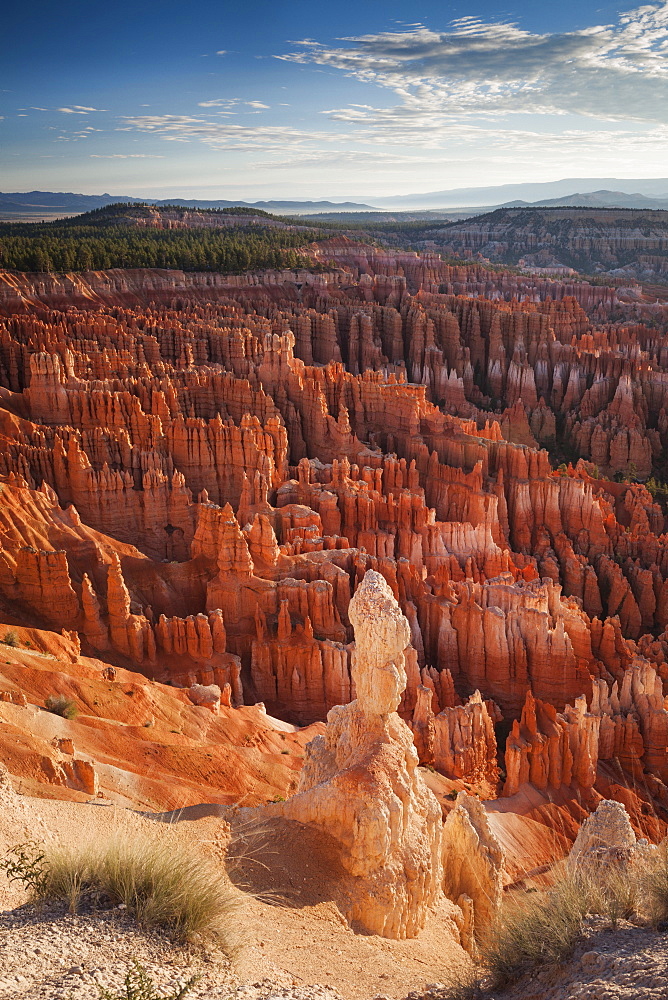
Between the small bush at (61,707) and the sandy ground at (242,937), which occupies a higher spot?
the sandy ground at (242,937)

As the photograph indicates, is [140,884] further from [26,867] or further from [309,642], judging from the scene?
[309,642]

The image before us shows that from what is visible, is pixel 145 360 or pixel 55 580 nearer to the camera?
pixel 55 580

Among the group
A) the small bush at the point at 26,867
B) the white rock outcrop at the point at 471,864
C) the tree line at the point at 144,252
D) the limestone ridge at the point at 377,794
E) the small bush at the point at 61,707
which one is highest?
the tree line at the point at 144,252

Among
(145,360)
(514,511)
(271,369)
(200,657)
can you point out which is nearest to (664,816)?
(200,657)

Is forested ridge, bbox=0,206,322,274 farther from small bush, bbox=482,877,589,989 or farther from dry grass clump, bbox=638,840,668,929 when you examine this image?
dry grass clump, bbox=638,840,668,929

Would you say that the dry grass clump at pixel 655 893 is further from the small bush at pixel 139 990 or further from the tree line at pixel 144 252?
the tree line at pixel 144 252

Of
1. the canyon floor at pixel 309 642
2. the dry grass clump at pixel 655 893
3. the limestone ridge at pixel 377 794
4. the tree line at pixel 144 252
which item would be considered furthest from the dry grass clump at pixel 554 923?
the tree line at pixel 144 252

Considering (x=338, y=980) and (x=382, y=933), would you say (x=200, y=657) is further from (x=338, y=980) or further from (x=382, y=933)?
(x=338, y=980)
